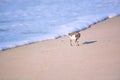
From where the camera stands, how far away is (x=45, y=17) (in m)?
13.1

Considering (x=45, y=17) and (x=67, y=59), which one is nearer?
(x=67, y=59)

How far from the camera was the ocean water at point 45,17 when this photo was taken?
997 centimetres

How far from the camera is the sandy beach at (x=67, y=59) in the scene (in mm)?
5773

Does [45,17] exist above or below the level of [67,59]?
above

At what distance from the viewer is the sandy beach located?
18.9 feet

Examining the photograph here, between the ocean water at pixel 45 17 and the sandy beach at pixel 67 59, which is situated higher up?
the ocean water at pixel 45 17

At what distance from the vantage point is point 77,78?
5578 mm

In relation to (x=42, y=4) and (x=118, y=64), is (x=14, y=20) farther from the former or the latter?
(x=118, y=64)

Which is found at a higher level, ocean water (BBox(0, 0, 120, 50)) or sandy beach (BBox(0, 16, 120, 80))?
ocean water (BBox(0, 0, 120, 50))

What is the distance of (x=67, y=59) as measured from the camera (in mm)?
6738

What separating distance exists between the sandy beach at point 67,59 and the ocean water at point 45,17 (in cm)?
110

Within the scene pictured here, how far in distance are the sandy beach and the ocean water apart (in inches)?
43.2

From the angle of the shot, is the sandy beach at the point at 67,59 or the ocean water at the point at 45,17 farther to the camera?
the ocean water at the point at 45,17

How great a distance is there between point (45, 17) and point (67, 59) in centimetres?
658
